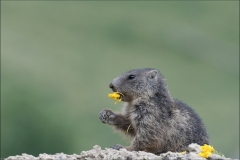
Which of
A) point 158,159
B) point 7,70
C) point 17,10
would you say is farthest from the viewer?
point 17,10

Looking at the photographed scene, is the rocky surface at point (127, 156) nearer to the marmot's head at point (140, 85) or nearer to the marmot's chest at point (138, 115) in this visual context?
the marmot's chest at point (138, 115)

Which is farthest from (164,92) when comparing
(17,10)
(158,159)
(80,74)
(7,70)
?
(17,10)

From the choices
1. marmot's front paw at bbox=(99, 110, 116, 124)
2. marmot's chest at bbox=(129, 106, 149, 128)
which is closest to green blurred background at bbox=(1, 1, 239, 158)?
marmot's front paw at bbox=(99, 110, 116, 124)

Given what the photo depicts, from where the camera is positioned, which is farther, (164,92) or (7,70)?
(7,70)

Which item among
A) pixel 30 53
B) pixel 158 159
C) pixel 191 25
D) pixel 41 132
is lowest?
pixel 158 159

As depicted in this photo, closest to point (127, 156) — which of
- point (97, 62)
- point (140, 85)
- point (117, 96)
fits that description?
point (117, 96)

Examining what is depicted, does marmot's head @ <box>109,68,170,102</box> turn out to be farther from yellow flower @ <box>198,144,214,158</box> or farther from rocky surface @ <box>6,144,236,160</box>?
yellow flower @ <box>198,144,214,158</box>

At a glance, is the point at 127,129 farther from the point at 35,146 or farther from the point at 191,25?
the point at 191,25

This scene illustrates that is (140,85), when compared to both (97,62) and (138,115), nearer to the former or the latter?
(138,115)
